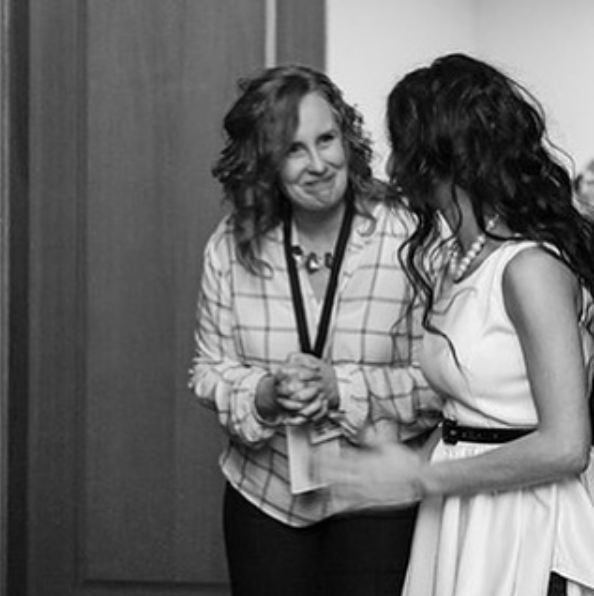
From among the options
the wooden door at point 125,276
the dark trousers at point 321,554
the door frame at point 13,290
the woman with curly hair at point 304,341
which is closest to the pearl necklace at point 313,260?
the woman with curly hair at point 304,341

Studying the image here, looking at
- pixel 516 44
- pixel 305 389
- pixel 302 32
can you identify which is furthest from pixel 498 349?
pixel 516 44

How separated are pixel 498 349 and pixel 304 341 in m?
0.75

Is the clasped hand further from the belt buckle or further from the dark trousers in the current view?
the belt buckle

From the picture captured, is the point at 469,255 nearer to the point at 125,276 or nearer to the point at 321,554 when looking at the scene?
the point at 321,554

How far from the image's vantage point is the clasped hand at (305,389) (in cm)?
281

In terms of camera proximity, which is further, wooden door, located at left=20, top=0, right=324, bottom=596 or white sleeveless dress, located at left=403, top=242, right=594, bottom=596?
wooden door, located at left=20, top=0, right=324, bottom=596

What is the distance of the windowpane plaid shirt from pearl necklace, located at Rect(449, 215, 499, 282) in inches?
21.2

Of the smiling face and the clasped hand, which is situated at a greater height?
the smiling face

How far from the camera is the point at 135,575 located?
13.4 ft

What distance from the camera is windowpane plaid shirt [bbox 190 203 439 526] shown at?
289 cm

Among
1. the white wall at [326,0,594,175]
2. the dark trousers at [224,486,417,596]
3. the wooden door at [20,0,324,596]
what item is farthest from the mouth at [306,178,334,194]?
the white wall at [326,0,594,175]

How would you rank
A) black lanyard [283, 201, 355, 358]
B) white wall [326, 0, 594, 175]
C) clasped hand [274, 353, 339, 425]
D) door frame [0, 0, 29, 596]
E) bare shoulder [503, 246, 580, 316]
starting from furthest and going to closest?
white wall [326, 0, 594, 175] → door frame [0, 0, 29, 596] → black lanyard [283, 201, 355, 358] → clasped hand [274, 353, 339, 425] → bare shoulder [503, 246, 580, 316]

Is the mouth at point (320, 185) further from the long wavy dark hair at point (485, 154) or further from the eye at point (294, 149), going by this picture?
the long wavy dark hair at point (485, 154)

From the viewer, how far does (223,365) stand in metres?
3.03
